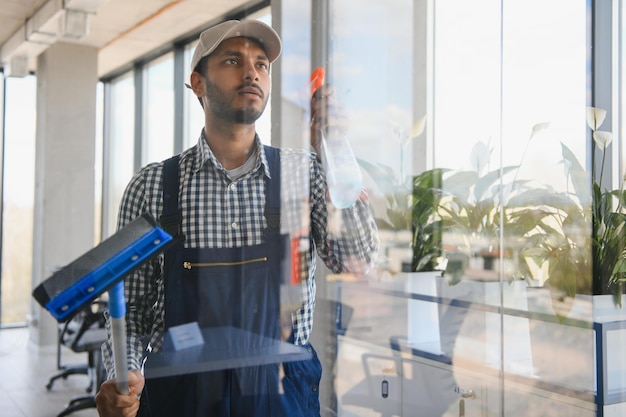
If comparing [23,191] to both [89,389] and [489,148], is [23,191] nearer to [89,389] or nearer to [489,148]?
[89,389]

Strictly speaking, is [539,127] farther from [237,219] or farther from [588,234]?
[237,219]

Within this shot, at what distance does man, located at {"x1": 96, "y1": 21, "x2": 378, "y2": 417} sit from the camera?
4.30 feet

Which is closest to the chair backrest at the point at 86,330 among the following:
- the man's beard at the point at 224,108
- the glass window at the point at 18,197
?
the glass window at the point at 18,197

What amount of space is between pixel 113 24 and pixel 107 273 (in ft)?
2.16

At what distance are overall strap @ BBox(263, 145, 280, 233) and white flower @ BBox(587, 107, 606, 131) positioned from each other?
0.95m

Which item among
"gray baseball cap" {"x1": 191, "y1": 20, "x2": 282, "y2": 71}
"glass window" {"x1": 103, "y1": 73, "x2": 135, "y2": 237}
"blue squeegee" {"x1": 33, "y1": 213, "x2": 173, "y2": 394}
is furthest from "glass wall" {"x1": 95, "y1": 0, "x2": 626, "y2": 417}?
"blue squeegee" {"x1": 33, "y1": 213, "x2": 173, "y2": 394}

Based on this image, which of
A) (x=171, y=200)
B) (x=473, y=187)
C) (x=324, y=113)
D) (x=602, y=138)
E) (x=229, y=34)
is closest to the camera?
(x=171, y=200)

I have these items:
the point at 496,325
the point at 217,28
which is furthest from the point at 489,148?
the point at 217,28

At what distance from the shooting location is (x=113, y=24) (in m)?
1.44

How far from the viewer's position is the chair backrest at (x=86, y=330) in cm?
120

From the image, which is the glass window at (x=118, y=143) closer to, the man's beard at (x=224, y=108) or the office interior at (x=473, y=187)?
the man's beard at (x=224, y=108)

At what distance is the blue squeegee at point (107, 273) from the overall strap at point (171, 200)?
0.12m

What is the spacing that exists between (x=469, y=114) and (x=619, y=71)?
0.43 meters

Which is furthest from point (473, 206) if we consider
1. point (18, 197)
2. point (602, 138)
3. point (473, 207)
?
point (18, 197)
